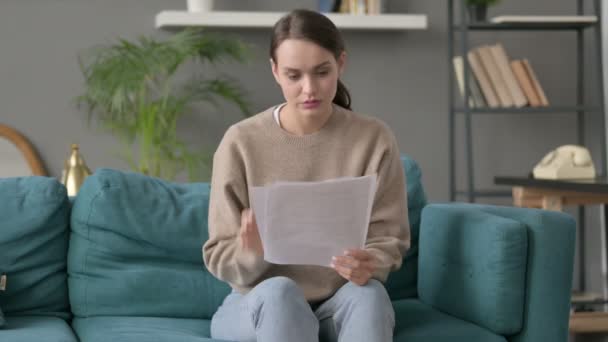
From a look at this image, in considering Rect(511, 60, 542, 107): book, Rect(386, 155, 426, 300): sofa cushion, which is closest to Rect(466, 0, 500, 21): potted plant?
Rect(511, 60, 542, 107): book

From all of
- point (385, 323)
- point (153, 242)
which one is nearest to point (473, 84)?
point (153, 242)

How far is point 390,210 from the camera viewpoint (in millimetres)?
2172

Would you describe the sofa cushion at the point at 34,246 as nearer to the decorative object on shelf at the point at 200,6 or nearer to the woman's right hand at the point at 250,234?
the woman's right hand at the point at 250,234

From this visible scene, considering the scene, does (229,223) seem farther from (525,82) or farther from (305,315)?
(525,82)

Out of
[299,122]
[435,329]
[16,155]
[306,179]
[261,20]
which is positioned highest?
[261,20]

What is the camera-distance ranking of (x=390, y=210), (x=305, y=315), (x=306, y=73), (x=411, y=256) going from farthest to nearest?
(x=411, y=256)
(x=390, y=210)
(x=306, y=73)
(x=305, y=315)

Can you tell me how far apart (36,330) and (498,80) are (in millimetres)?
2666

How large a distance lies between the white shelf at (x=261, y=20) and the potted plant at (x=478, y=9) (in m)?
0.20

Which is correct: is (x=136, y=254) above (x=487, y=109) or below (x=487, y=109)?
below

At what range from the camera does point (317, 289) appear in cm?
212

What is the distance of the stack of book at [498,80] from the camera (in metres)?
4.25

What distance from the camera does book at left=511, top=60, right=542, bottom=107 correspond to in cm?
425

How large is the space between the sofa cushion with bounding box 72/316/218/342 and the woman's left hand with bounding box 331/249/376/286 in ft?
1.17

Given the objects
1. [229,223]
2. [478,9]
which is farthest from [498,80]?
[229,223]
